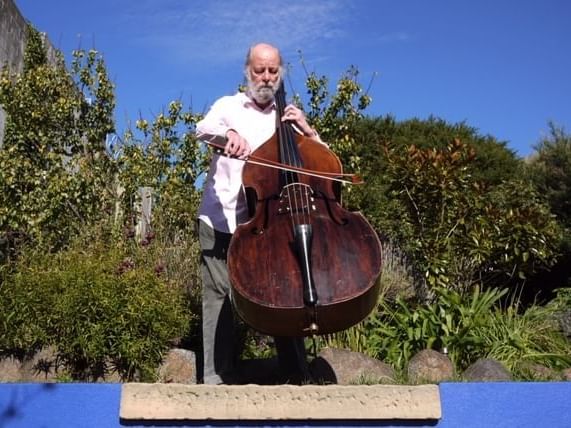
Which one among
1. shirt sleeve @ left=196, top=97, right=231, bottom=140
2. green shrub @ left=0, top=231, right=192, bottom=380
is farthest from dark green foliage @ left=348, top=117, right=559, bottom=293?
shirt sleeve @ left=196, top=97, right=231, bottom=140

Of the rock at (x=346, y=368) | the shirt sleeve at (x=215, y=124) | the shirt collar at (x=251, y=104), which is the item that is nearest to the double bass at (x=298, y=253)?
the shirt sleeve at (x=215, y=124)

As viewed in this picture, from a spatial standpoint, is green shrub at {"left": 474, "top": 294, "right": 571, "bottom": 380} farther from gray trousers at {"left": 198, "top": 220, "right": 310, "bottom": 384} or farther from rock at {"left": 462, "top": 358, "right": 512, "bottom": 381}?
gray trousers at {"left": 198, "top": 220, "right": 310, "bottom": 384}

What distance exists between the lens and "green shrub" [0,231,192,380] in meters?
3.48

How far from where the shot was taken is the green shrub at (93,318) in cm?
348

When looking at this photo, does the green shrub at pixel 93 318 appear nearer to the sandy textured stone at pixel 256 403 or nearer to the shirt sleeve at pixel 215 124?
the shirt sleeve at pixel 215 124

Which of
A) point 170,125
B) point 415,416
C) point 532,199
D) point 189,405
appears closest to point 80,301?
point 189,405

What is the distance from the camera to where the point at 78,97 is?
20.5 ft

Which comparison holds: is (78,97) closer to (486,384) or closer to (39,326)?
(39,326)

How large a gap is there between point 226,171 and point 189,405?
44.3 inches

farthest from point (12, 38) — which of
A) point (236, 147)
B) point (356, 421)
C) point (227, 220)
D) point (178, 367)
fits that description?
point (356, 421)

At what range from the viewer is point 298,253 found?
2.31 m

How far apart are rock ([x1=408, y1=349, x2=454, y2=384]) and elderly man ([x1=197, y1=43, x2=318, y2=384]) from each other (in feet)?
3.01

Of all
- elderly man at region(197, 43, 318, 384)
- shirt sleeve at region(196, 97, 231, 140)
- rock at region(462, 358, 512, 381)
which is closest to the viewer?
shirt sleeve at region(196, 97, 231, 140)

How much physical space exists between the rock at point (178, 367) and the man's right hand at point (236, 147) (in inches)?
59.4
